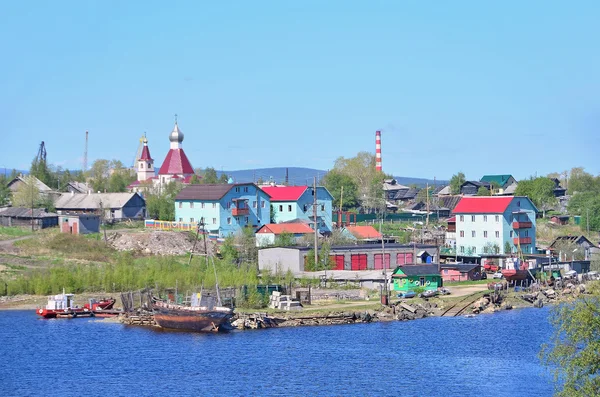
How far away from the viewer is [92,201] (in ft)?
288

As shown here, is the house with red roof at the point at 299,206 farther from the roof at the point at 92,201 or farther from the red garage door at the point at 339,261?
the red garage door at the point at 339,261

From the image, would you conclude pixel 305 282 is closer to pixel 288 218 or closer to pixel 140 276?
pixel 140 276

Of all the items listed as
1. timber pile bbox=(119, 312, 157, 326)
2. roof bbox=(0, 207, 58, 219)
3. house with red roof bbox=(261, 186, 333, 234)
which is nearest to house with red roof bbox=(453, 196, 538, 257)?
house with red roof bbox=(261, 186, 333, 234)

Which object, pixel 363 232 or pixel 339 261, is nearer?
pixel 339 261

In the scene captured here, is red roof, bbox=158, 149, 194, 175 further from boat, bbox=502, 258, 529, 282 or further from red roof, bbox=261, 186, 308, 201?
boat, bbox=502, 258, 529, 282

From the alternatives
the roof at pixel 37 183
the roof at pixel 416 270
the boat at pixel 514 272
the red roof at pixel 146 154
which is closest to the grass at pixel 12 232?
the roof at pixel 37 183

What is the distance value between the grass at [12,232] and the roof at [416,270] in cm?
2946

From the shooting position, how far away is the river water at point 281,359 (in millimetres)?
35469

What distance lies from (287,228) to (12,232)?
20.4m

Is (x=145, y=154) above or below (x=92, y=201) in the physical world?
above

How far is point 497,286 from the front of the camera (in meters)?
58.3

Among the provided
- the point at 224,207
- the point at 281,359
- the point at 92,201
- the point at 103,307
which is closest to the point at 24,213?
the point at 92,201

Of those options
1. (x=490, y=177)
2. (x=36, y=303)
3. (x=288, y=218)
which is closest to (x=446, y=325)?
(x=36, y=303)

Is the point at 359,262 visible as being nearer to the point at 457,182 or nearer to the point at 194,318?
the point at 194,318
